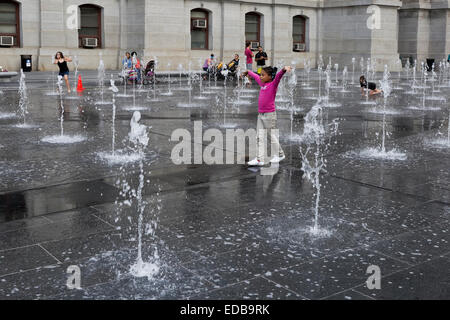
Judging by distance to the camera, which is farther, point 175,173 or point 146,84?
point 146,84

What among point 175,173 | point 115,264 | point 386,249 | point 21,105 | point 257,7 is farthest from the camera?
point 257,7

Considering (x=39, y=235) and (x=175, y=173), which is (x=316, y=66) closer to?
(x=175, y=173)

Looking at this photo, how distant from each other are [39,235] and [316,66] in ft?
112

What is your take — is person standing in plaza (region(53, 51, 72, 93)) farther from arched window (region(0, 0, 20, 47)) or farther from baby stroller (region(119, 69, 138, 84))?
arched window (region(0, 0, 20, 47))

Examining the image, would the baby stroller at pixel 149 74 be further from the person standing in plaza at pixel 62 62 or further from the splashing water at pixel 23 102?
the splashing water at pixel 23 102

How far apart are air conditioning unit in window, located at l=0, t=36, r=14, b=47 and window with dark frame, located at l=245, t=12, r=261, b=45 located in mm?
13845

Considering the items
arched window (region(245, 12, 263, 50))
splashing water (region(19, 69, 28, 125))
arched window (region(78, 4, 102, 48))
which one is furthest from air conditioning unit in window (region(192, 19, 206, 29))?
splashing water (region(19, 69, 28, 125))

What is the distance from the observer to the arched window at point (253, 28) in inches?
1357

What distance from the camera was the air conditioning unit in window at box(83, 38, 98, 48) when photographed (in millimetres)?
29016

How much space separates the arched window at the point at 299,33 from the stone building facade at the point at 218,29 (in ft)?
0.21

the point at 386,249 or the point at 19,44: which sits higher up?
the point at 19,44

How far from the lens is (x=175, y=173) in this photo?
7777 mm
